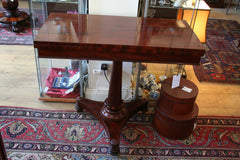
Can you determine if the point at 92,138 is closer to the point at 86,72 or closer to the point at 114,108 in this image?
the point at 114,108

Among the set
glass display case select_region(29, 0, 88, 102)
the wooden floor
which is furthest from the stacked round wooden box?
glass display case select_region(29, 0, 88, 102)

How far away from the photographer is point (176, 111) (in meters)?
2.12

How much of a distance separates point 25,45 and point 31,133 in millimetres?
1653

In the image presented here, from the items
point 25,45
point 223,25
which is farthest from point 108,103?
point 223,25

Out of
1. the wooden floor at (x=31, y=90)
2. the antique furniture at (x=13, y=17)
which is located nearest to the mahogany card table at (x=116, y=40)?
the wooden floor at (x=31, y=90)

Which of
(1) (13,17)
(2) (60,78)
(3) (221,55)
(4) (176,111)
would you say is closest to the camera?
(4) (176,111)

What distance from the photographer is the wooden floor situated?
2527mm

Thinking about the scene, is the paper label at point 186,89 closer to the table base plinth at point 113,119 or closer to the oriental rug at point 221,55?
the table base plinth at point 113,119

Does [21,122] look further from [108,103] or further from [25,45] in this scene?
[25,45]

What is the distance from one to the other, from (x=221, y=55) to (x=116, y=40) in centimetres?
241

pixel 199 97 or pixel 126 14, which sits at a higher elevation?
pixel 126 14

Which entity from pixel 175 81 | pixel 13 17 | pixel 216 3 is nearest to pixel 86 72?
pixel 175 81

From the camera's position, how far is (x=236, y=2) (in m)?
5.83

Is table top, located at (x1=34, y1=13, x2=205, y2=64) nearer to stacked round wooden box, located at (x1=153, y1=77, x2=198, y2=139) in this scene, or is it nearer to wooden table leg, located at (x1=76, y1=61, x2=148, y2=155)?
wooden table leg, located at (x1=76, y1=61, x2=148, y2=155)
